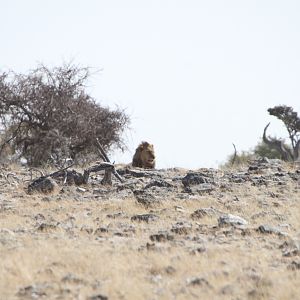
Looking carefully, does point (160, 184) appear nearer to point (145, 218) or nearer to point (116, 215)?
point (116, 215)

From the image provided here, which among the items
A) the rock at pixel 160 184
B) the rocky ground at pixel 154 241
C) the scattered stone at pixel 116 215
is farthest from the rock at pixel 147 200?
the rock at pixel 160 184

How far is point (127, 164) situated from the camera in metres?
20.4

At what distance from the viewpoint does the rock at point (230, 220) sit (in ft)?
30.0

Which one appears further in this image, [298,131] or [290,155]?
[298,131]

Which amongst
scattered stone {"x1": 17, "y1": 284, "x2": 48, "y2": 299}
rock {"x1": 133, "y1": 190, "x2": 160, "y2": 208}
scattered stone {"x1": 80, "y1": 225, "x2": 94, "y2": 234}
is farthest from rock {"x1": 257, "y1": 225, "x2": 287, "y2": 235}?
scattered stone {"x1": 17, "y1": 284, "x2": 48, "y2": 299}

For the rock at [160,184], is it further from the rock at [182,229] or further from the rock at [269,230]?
the rock at [269,230]

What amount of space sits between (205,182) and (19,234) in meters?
5.78

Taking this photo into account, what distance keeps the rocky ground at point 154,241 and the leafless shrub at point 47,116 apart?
21.5 ft

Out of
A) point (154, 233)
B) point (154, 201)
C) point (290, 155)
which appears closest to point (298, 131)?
point (290, 155)

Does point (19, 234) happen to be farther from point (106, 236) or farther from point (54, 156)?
point (54, 156)

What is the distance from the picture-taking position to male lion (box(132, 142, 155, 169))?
19.9 metres

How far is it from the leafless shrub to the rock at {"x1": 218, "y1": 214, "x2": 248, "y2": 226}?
10.7 m

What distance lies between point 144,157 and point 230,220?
10805mm

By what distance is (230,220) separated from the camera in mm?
9242
